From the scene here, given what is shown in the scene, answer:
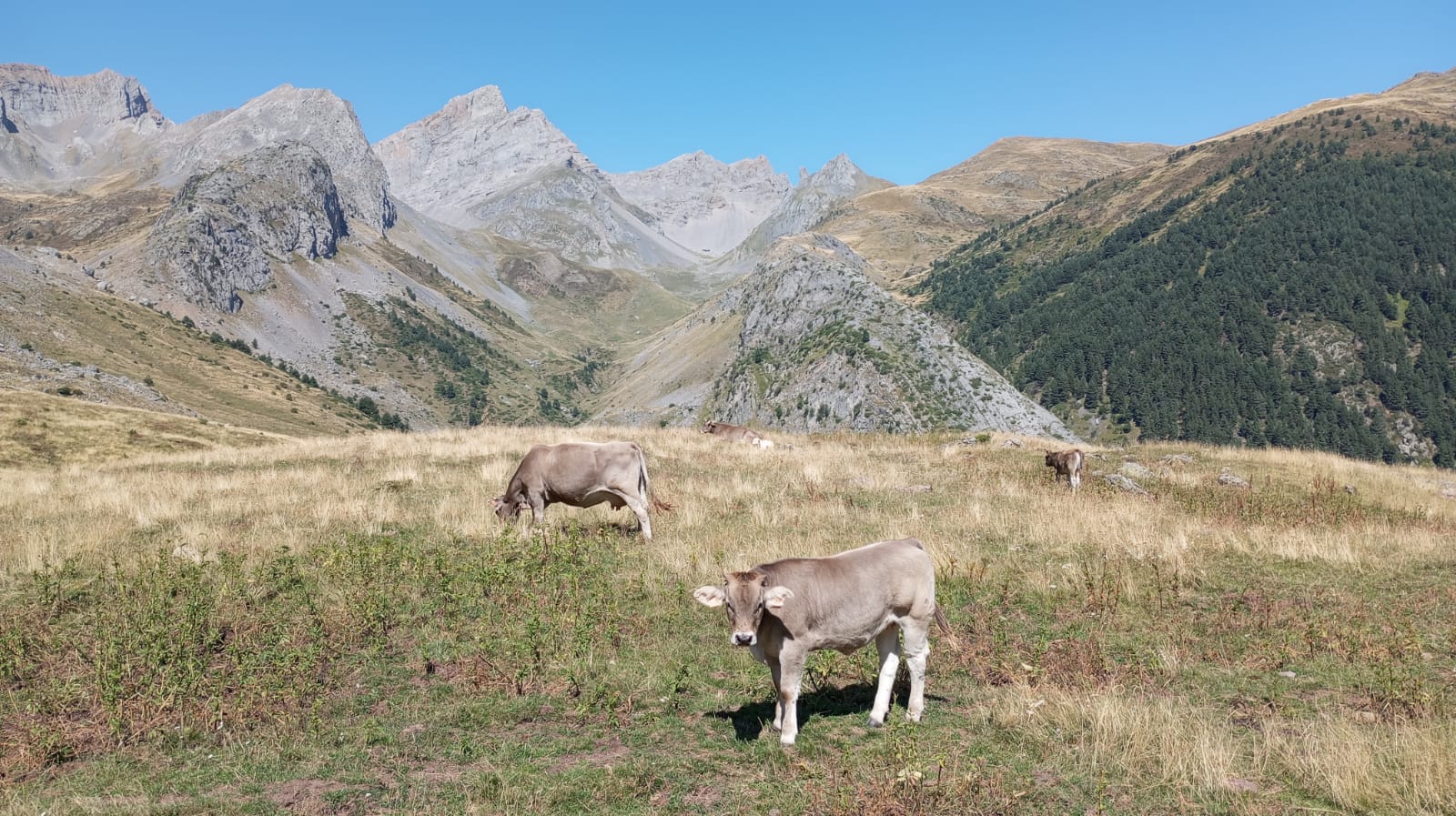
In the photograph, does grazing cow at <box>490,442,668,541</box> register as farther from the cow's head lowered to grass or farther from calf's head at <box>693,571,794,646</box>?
calf's head at <box>693,571,794,646</box>

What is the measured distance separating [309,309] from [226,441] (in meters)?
153

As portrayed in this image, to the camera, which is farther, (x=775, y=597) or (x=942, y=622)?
(x=942, y=622)

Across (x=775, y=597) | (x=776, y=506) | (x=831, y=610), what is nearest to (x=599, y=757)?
(x=775, y=597)

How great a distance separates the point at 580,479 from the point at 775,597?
32.4 feet

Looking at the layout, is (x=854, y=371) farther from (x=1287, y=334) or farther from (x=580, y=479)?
(x=1287, y=334)

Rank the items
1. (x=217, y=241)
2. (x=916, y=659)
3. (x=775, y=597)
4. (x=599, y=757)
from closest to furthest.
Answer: (x=775, y=597) → (x=599, y=757) → (x=916, y=659) → (x=217, y=241)

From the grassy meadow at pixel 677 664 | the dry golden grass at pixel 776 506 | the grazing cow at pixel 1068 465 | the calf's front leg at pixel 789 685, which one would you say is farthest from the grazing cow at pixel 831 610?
the grazing cow at pixel 1068 465

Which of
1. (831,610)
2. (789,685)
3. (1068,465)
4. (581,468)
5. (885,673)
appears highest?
(581,468)

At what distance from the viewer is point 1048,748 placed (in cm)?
737

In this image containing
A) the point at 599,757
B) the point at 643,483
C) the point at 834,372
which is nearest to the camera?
the point at 599,757

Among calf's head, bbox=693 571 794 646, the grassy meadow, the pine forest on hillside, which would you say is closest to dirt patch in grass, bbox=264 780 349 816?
the grassy meadow

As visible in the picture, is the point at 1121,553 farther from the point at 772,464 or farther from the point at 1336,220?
the point at 1336,220

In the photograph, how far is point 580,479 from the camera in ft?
54.1

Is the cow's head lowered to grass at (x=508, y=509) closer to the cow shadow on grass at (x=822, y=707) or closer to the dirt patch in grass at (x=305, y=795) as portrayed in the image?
the cow shadow on grass at (x=822, y=707)
